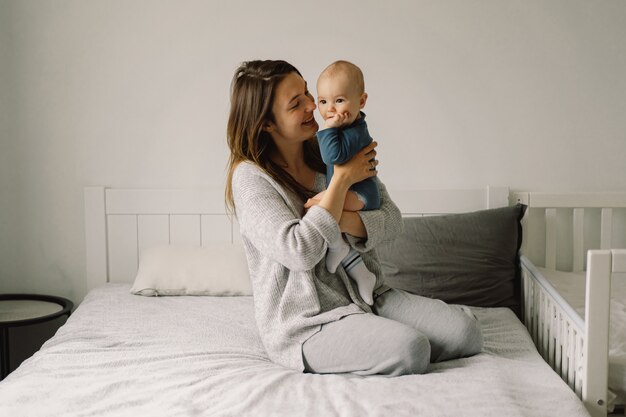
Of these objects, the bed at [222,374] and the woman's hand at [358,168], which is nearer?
the bed at [222,374]

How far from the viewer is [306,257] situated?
169cm

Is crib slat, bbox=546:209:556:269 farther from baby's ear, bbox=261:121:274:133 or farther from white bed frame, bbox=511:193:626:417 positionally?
baby's ear, bbox=261:121:274:133

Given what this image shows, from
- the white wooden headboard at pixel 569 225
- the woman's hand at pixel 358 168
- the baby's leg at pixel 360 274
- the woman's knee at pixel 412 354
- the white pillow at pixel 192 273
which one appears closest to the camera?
the woman's knee at pixel 412 354

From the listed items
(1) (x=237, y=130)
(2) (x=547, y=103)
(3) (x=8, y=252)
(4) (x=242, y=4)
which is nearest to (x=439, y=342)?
(1) (x=237, y=130)

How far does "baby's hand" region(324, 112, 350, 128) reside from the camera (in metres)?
1.71

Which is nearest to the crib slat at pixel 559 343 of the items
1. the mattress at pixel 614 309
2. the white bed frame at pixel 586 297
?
the white bed frame at pixel 586 297

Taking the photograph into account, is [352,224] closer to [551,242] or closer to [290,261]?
[290,261]

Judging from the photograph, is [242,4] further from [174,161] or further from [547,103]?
[547,103]

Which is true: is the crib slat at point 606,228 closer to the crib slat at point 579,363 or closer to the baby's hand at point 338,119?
the crib slat at point 579,363

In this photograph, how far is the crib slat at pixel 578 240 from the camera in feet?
9.13

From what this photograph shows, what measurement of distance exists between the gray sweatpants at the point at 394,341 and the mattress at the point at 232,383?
4 centimetres

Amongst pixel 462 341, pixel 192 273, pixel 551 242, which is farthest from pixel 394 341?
pixel 551 242

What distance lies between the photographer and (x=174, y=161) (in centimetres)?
284

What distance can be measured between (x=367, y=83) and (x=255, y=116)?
40.5 inches
